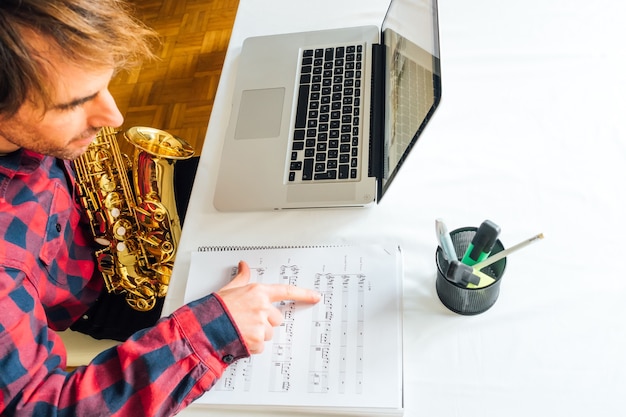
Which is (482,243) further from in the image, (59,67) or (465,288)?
(59,67)

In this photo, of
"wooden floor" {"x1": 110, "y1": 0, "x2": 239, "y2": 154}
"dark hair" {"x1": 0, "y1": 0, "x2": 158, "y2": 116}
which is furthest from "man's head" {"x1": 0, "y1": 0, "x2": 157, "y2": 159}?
"wooden floor" {"x1": 110, "y1": 0, "x2": 239, "y2": 154}

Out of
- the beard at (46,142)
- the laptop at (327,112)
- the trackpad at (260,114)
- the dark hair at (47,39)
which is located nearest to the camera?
the dark hair at (47,39)

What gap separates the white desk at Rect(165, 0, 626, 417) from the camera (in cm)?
63

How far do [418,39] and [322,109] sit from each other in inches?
8.1

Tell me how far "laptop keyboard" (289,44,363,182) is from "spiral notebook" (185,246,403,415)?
141 millimetres

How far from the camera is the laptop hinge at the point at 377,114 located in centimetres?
79

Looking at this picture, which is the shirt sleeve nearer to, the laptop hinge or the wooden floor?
the laptop hinge

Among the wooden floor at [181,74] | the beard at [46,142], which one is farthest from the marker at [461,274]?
the wooden floor at [181,74]

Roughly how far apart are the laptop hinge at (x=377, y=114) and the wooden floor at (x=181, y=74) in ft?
3.15

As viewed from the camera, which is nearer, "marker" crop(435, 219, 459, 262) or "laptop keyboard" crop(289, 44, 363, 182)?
"marker" crop(435, 219, 459, 262)

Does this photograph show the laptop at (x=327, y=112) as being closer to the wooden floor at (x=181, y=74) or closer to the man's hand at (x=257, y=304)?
the man's hand at (x=257, y=304)

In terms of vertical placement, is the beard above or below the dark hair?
below

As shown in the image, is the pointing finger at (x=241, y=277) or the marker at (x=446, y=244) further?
the pointing finger at (x=241, y=277)

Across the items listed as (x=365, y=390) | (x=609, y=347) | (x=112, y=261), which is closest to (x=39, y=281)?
(x=112, y=261)
